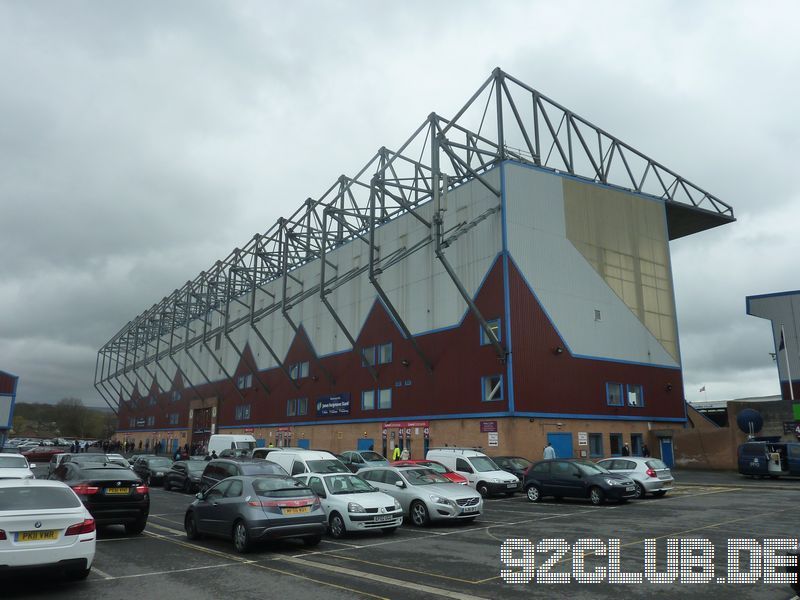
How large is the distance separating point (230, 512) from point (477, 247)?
25.6 meters

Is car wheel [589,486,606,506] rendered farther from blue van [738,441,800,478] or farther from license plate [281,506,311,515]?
blue van [738,441,800,478]

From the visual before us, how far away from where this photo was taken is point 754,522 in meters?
14.6

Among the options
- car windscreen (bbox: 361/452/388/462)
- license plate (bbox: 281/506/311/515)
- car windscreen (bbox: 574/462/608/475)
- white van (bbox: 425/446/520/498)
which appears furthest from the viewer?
car windscreen (bbox: 361/452/388/462)

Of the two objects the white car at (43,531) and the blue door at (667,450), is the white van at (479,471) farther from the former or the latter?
the blue door at (667,450)

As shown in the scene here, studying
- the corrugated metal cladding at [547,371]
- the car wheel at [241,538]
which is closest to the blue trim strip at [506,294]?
the corrugated metal cladding at [547,371]

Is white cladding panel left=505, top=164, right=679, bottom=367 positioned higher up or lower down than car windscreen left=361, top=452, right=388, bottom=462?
higher up

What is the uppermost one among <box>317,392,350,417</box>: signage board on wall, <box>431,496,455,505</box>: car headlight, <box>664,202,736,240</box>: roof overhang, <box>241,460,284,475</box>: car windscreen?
<box>664,202,736,240</box>: roof overhang

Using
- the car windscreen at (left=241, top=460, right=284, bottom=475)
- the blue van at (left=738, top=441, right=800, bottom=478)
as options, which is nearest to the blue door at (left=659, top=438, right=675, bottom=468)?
the blue van at (left=738, top=441, right=800, bottom=478)

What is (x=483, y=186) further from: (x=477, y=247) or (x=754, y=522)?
(x=754, y=522)

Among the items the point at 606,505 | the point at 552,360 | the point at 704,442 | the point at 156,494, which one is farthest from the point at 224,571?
→ the point at 704,442

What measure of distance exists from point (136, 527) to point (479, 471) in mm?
12676

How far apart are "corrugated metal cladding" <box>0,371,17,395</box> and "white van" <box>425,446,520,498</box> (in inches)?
2128

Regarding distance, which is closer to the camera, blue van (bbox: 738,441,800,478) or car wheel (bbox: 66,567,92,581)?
car wheel (bbox: 66,567,92,581)

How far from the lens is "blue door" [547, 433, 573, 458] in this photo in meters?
32.1
